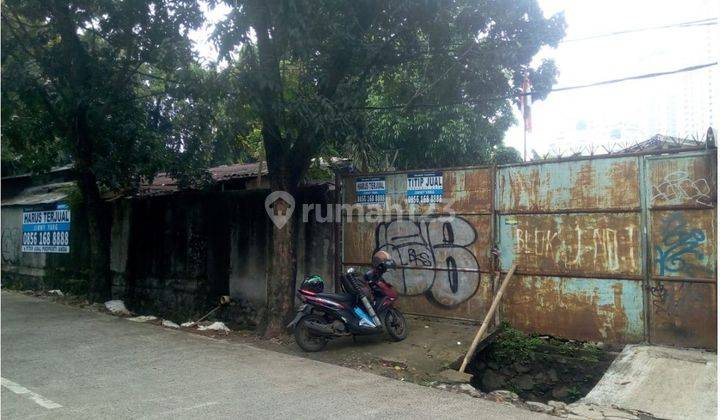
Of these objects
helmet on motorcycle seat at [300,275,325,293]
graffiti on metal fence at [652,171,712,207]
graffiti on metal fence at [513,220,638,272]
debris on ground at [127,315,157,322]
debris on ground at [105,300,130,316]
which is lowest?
debris on ground at [127,315,157,322]

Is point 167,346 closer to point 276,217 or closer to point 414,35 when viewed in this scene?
point 276,217

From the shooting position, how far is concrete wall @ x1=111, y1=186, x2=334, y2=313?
8680mm

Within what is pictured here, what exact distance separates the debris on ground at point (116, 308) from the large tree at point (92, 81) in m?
2.24

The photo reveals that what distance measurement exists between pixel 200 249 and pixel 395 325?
14.6 feet

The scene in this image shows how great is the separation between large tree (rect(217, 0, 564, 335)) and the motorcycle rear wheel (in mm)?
894

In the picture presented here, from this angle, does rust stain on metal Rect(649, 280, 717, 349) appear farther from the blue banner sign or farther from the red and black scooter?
the blue banner sign

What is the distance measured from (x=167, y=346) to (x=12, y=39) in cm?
559

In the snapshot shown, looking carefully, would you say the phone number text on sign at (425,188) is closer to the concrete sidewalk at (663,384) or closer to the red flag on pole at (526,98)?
the red flag on pole at (526,98)

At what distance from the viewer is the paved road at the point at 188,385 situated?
4562 millimetres

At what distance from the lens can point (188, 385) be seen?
5.25 meters

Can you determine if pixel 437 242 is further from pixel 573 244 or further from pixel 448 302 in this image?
pixel 573 244

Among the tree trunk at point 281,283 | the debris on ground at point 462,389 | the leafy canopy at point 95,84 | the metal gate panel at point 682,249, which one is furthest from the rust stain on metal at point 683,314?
the leafy canopy at point 95,84

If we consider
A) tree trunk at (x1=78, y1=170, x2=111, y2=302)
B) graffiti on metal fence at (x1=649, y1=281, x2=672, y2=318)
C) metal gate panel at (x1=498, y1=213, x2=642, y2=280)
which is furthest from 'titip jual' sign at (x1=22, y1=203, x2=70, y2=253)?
graffiti on metal fence at (x1=649, y1=281, x2=672, y2=318)

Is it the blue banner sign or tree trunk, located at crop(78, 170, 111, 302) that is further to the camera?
tree trunk, located at crop(78, 170, 111, 302)
